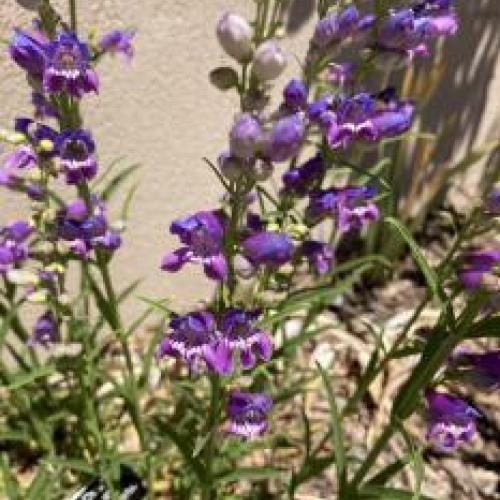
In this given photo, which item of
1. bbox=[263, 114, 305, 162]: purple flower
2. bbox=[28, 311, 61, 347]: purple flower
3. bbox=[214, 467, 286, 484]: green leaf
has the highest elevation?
bbox=[263, 114, 305, 162]: purple flower

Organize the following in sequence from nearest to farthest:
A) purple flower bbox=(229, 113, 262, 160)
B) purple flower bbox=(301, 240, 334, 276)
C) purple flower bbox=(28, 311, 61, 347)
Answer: purple flower bbox=(229, 113, 262, 160)
purple flower bbox=(301, 240, 334, 276)
purple flower bbox=(28, 311, 61, 347)

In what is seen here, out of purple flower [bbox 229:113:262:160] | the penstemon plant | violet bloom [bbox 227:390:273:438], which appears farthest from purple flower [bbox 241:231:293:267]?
violet bloom [bbox 227:390:273:438]

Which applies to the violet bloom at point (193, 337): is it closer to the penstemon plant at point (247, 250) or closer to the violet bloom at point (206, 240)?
the penstemon plant at point (247, 250)

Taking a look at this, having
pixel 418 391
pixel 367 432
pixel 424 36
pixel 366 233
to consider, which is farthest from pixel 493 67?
pixel 418 391

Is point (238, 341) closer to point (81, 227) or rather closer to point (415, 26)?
point (81, 227)

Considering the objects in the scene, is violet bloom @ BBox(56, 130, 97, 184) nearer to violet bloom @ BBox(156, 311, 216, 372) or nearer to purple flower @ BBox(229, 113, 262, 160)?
violet bloom @ BBox(156, 311, 216, 372)

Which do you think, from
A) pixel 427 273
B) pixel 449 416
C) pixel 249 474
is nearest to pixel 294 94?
pixel 427 273

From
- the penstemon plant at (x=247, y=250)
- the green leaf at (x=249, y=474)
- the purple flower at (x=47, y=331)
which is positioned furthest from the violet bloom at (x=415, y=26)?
the purple flower at (x=47, y=331)
